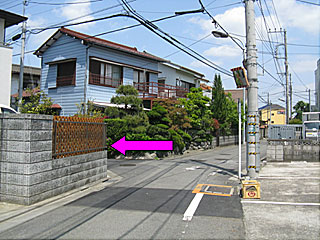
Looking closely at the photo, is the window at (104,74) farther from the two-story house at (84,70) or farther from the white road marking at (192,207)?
the white road marking at (192,207)

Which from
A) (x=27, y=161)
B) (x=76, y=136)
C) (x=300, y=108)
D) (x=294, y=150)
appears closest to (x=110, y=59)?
(x=76, y=136)

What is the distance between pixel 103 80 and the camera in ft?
62.3

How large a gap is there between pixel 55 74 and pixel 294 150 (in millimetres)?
16634

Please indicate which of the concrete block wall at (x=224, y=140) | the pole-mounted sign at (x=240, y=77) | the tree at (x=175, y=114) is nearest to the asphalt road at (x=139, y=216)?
the pole-mounted sign at (x=240, y=77)

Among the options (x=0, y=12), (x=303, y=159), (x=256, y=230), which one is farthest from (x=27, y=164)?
(x=303, y=159)

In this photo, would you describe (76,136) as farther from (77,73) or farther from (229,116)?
(229,116)

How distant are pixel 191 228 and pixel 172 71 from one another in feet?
73.7

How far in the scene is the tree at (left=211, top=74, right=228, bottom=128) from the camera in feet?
92.8

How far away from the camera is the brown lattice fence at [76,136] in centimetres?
743

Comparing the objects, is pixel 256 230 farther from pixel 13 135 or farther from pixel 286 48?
pixel 286 48

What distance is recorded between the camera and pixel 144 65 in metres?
22.2

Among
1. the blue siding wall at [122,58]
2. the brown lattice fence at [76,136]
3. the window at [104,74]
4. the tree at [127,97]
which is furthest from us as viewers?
the blue siding wall at [122,58]

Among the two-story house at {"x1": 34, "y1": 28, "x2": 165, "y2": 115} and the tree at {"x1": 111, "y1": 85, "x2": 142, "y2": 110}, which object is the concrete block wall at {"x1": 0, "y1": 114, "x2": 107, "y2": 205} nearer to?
the tree at {"x1": 111, "y1": 85, "x2": 142, "y2": 110}

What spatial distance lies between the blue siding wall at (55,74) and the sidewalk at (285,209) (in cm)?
1293
